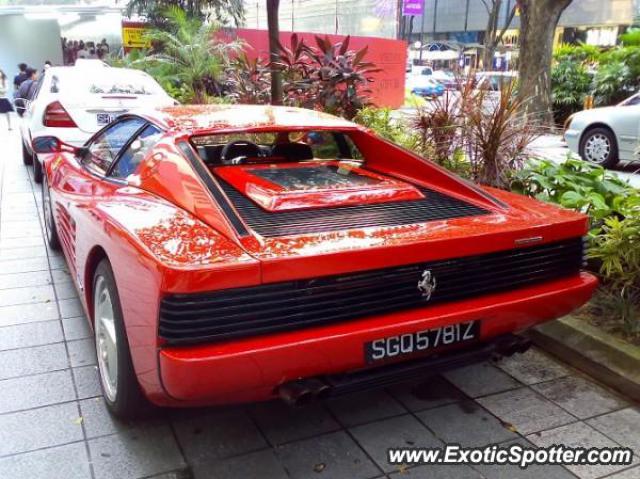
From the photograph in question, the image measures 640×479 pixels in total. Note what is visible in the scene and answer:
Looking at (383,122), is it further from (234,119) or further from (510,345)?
(510,345)

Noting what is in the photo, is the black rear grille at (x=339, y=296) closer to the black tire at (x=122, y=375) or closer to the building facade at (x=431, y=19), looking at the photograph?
the black tire at (x=122, y=375)

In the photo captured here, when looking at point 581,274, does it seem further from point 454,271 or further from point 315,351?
point 315,351

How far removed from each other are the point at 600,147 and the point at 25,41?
20480 mm

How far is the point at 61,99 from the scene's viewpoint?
7.05m

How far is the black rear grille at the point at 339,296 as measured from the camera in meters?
2.09

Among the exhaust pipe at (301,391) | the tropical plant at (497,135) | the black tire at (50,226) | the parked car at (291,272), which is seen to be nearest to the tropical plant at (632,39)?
the tropical plant at (497,135)

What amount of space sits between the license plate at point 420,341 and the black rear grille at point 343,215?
19.2 inches

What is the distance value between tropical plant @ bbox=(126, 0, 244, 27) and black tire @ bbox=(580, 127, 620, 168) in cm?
1133

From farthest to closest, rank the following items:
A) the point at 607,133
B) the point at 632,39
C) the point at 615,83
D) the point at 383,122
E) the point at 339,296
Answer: the point at 632,39
the point at 615,83
the point at 607,133
the point at 383,122
the point at 339,296

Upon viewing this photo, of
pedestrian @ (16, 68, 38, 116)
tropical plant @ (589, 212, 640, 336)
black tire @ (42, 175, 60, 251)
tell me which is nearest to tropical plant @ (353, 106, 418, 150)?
tropical plant @ (589, 212, 640, 336)

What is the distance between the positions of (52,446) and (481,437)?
1860 mm

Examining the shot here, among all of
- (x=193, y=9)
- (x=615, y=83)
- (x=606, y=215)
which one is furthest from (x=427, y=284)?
(x=193, y=9)

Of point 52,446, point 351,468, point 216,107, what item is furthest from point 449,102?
point 52,446

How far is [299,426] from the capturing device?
2789 millimetres
